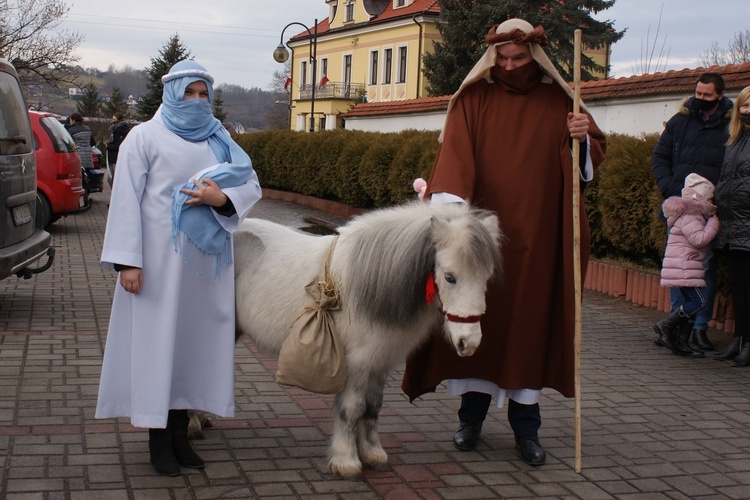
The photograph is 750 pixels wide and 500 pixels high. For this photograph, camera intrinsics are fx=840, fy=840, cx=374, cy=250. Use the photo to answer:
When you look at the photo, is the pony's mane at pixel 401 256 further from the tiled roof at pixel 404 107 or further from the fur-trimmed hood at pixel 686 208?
the tiled roof at pixel 404 107

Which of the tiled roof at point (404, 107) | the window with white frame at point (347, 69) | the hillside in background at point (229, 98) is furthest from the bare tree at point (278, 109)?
the tiled roof at point (404, 107)

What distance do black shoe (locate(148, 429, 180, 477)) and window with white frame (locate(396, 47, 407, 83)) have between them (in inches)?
2051

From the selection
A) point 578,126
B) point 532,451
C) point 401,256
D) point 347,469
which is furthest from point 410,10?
point 347,469

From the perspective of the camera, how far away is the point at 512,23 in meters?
4.88

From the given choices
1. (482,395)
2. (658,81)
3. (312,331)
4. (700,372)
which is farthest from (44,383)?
(658,81)

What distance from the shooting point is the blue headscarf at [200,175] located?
171 inches

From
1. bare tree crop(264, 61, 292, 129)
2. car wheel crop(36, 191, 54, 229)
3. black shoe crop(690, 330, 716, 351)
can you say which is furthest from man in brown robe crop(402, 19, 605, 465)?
bare tree crop(264, 61, 292, 129)

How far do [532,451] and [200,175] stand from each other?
2.46 m

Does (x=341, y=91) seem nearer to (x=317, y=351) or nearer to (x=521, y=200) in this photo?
(x=521, y=200)

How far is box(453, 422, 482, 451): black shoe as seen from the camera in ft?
16.7

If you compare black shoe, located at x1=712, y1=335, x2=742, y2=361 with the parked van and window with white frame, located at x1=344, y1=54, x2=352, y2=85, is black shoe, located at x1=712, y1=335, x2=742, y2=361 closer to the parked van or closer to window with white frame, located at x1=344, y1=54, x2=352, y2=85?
the parked van

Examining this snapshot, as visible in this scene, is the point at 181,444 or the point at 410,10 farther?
the point at 410,10

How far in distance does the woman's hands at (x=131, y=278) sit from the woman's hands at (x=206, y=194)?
1.42 feet

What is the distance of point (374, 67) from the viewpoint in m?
59.0
